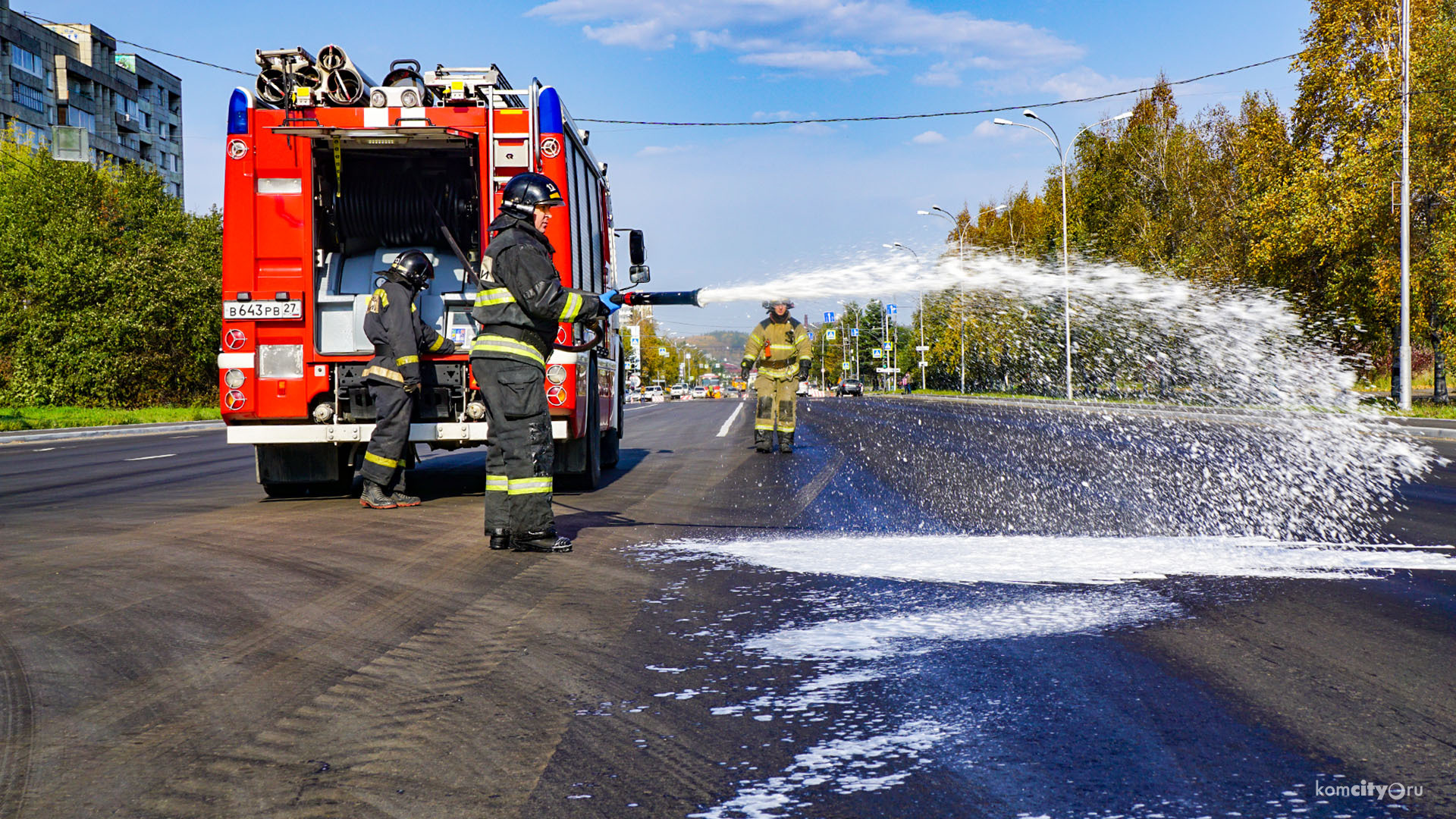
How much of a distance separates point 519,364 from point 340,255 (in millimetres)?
3465

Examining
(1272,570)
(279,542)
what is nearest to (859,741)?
(1272,570)

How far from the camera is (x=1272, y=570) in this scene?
18.4 feet

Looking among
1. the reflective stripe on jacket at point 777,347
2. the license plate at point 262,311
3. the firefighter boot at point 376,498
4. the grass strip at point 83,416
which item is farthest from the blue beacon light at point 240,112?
the grass strip at point 83,416

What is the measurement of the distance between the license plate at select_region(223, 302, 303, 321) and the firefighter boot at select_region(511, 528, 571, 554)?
3.24 m

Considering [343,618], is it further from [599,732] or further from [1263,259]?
[1263,259]

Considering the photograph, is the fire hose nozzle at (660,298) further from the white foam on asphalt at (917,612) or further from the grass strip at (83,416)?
the grass strip at (83,416)

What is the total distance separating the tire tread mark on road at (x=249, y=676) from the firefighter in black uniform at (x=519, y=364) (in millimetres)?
902

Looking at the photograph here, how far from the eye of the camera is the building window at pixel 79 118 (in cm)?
7362

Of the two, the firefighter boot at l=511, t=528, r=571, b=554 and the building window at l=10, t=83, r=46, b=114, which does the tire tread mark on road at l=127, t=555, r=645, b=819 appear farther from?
the building window at l=10, t=83, r=46, b=114

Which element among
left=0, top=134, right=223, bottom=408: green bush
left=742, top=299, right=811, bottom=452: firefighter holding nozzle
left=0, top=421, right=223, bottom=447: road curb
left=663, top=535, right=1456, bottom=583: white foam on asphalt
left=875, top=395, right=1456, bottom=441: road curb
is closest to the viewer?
left=663, top=535, right=1456, bottom=583: white foam on asphalt

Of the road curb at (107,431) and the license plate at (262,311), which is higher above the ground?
the license plate at (262,311)

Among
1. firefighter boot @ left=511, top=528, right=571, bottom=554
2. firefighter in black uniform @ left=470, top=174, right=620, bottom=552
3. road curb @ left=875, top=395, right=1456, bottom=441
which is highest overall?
firefighter in black uniform @ left=470, top=174, right=620, bottom=552

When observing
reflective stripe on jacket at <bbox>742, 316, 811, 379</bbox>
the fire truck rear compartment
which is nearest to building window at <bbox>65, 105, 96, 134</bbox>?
reflective stripe on jacket at <bbox>742, 316, 811, 379</bbox>

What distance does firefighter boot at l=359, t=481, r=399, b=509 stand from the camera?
28.5ft
